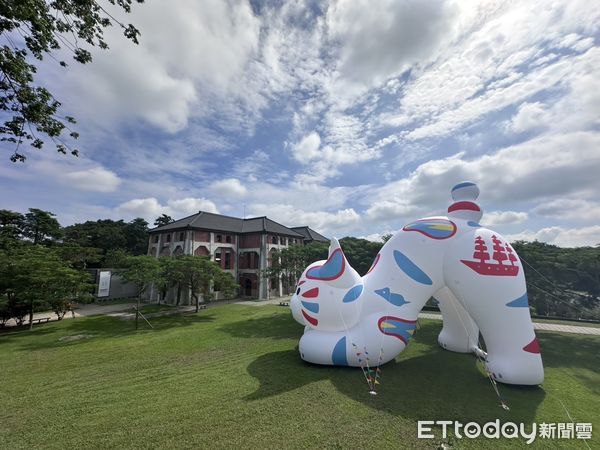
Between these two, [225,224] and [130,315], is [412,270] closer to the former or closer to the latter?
[130,315]

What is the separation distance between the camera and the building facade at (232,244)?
27281mm

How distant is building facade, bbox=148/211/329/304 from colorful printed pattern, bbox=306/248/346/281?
2102 centimetres

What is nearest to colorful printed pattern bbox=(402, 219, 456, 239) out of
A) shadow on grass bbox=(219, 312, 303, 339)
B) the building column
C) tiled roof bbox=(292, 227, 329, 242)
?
shadow on grass bbox=(219, 312, 303, 339)

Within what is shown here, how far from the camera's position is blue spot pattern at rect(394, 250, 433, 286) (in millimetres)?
8023

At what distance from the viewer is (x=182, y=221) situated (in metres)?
29.3

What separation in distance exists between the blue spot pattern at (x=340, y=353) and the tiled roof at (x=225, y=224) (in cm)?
2236

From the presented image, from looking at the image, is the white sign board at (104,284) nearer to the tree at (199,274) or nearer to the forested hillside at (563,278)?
the tree at (199,274)

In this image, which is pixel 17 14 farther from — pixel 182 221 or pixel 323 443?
pixel 182 221


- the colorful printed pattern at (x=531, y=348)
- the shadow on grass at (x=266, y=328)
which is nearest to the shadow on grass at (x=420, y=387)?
the colorful printed pattern at (x=531, y=348)

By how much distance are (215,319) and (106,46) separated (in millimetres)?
16157

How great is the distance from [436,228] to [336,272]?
345 centimetres


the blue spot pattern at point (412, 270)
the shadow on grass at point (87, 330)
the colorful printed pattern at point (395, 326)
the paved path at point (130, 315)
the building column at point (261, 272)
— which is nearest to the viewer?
the colorful printed pattern at point (395, 326)

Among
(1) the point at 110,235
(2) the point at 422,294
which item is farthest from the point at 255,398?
(1) the point at 110,235

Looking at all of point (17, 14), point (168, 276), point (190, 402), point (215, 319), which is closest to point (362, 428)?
point (190, 402)
